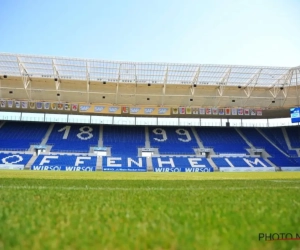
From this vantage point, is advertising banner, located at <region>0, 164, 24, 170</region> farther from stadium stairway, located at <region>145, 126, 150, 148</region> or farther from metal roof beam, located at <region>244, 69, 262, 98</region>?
metal roof beam, located at <region>244, 69, 262, 98</region>

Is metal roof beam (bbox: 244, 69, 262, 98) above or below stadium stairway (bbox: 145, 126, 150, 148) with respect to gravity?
above

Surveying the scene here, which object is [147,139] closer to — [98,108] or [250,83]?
[98,108]

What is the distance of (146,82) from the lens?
103 ft

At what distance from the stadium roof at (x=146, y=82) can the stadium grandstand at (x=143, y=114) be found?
0.11m

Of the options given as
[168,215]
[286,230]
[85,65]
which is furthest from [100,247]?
[85,65]

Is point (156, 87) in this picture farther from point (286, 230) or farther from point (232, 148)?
point (286, 230)

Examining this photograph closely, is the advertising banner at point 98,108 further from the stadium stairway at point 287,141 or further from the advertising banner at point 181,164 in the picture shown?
the stadium stairway at point 287,141

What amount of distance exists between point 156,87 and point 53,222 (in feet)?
104

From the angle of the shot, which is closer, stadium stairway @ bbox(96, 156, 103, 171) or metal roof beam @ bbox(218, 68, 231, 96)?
stadium stairway @ bbox(96, 156, 103, 171)

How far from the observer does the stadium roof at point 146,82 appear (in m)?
28.0

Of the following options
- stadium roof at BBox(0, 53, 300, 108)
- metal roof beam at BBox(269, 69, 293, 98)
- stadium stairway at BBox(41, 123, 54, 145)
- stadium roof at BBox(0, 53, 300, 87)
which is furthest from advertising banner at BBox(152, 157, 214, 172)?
stadium stairway at BBox(41, 123, 54, 145)

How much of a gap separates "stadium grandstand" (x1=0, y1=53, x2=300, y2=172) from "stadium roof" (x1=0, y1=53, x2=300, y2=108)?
0.11 metres

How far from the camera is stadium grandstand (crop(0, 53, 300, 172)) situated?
28906 millimetres

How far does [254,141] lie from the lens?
3775 centimetres
